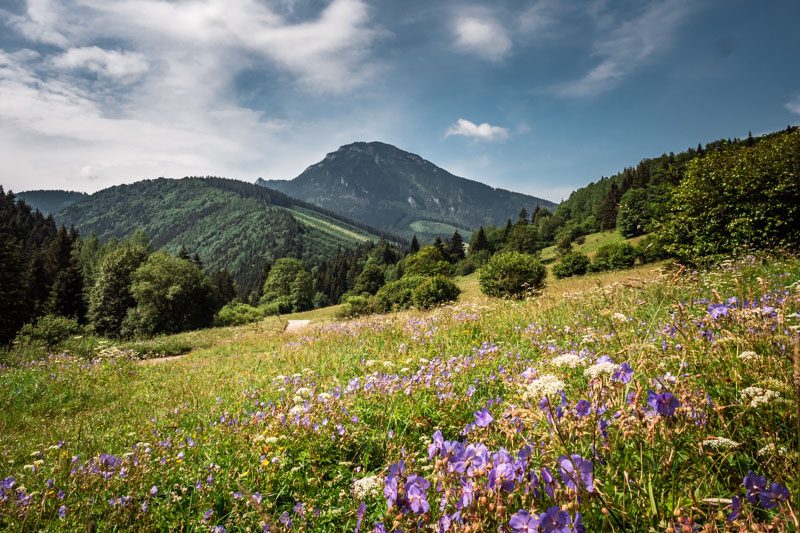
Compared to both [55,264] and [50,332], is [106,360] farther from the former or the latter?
[55,264]

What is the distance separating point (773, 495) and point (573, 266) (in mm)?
47089

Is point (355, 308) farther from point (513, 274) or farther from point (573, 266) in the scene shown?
point (573, 266)

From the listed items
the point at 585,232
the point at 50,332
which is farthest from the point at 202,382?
the point at 585,232

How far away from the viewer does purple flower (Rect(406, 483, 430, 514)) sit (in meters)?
1.23

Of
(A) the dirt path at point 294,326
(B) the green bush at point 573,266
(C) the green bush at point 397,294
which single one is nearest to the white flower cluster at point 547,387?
(A) the dirt path at point 294,326

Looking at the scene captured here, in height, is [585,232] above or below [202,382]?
above

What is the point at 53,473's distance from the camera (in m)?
3.15

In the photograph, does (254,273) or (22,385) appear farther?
(254,273)

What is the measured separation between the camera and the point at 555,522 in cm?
100

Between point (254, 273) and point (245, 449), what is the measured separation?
152 metres

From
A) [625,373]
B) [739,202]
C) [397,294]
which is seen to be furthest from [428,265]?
[625,373]

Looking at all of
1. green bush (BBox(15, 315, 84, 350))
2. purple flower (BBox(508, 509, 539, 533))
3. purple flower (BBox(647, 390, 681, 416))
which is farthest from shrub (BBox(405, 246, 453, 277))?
purple flower (BBox(508, 509, 539, 533))

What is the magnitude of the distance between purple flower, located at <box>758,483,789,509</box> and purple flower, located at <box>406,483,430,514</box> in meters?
1.09

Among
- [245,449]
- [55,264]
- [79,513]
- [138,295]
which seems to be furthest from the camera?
[55,264]
